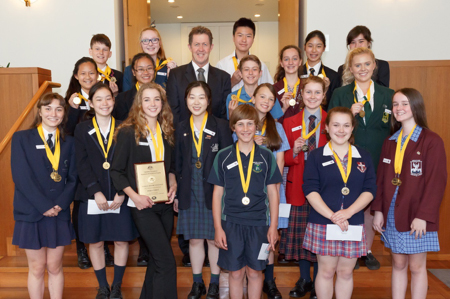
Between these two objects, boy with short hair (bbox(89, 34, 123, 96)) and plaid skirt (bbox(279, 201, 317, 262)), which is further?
boy with short hair (bbox(89, 34, 123, 96))

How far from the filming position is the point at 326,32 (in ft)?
19.7

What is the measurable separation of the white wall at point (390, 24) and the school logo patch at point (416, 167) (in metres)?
3.46

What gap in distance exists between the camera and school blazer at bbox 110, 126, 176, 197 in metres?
2.91

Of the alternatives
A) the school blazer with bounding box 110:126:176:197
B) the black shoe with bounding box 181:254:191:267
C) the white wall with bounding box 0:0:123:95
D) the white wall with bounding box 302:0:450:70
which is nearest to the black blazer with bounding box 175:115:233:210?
the school blazer with bounding box 110:126:176:197

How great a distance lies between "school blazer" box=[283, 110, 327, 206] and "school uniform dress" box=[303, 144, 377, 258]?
0.36 metres

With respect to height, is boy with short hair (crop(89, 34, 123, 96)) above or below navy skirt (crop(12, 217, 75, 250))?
above

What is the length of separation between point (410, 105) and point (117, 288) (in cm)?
272

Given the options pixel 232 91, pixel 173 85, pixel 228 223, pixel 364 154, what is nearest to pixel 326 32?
pixel 232 91

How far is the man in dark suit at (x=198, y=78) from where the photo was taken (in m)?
3.77

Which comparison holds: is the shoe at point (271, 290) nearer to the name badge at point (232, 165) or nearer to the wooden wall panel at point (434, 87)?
the name badge at point (232, 165)

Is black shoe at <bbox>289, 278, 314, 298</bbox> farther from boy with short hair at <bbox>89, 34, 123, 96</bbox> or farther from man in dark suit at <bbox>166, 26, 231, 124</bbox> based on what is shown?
boy with short hair at <bbox>89, 34, 123, 96</bbox>

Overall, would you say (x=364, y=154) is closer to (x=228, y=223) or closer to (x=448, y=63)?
(x=228, y=223)

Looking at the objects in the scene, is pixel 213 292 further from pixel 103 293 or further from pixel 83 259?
pixel 83 259

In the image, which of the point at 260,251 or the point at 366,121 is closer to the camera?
the point at 260,251
